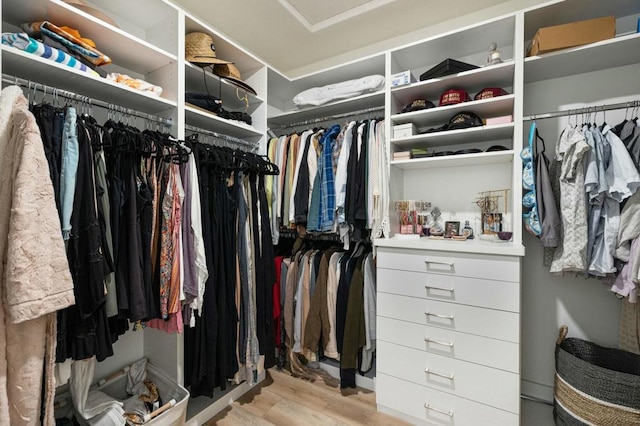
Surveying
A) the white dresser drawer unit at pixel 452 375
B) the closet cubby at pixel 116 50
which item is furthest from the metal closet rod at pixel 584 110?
the closet cubby at pixel 116 50

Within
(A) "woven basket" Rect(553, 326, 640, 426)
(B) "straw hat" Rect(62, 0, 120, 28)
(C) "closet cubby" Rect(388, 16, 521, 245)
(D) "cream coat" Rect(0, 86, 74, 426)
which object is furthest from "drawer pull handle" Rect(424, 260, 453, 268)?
(B) "straw hat" Rect(62, 0, 120, 28)

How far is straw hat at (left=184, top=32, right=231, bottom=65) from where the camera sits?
1.65 m

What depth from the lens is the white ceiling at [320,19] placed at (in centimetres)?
192

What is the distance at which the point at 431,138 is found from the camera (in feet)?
5.97

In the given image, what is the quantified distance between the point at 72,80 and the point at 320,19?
1641 mm

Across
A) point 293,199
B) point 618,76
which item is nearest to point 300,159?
point 293,199

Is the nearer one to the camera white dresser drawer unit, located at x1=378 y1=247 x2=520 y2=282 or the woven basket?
the woven basket

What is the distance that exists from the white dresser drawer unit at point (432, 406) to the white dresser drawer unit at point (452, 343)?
0.47 feet

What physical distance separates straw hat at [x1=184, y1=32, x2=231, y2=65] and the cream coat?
3.05ft

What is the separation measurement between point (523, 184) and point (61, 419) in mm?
2603

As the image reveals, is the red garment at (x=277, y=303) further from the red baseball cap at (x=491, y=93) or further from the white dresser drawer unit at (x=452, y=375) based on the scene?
the red baseball cap at (x=491, y=93)

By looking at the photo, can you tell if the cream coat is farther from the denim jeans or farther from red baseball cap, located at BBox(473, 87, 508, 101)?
red baseball cap, located at BBox(473, 87, 508, 101)

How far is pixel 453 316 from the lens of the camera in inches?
59.4

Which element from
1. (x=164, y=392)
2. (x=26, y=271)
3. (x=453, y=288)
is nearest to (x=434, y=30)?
(x=453, y=288)
